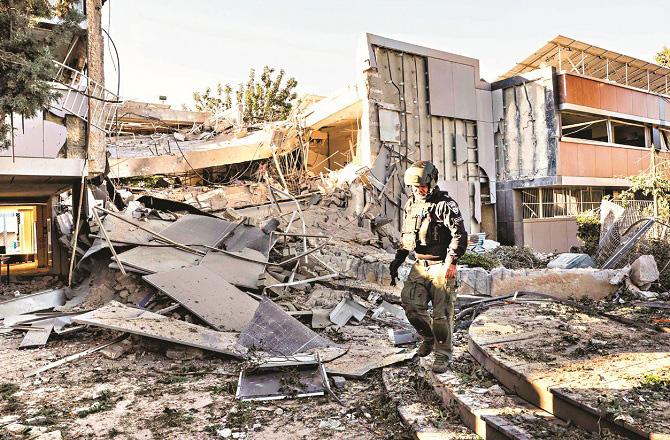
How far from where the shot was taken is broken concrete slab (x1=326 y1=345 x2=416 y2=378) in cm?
478

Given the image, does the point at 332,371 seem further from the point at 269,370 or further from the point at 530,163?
the point at 530,163

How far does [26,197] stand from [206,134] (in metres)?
7.49

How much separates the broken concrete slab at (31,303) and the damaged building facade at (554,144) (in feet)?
42.0

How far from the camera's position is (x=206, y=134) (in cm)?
1902

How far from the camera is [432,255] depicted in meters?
4.12

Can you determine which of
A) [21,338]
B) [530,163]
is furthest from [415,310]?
[530,163]

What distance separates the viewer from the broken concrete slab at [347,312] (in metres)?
6.85

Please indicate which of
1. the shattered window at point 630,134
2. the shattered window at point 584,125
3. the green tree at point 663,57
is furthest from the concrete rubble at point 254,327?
the green tree at point 663,57

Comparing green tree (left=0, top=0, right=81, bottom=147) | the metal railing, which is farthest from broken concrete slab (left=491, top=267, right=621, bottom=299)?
the metal railing

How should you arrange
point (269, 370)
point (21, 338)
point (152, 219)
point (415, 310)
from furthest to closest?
1. point (152, 219)
2. point (21, 338)
3. point (269, 370)
4. point (415, 310)

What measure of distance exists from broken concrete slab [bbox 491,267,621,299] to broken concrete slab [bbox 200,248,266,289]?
3732 millimetres

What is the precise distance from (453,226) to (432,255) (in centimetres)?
32

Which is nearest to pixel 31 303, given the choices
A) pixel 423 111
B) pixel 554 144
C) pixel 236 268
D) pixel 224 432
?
pixel 236 268

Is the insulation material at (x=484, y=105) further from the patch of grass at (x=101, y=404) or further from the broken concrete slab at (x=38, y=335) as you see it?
the patch of grass at (x=101, y=404)
